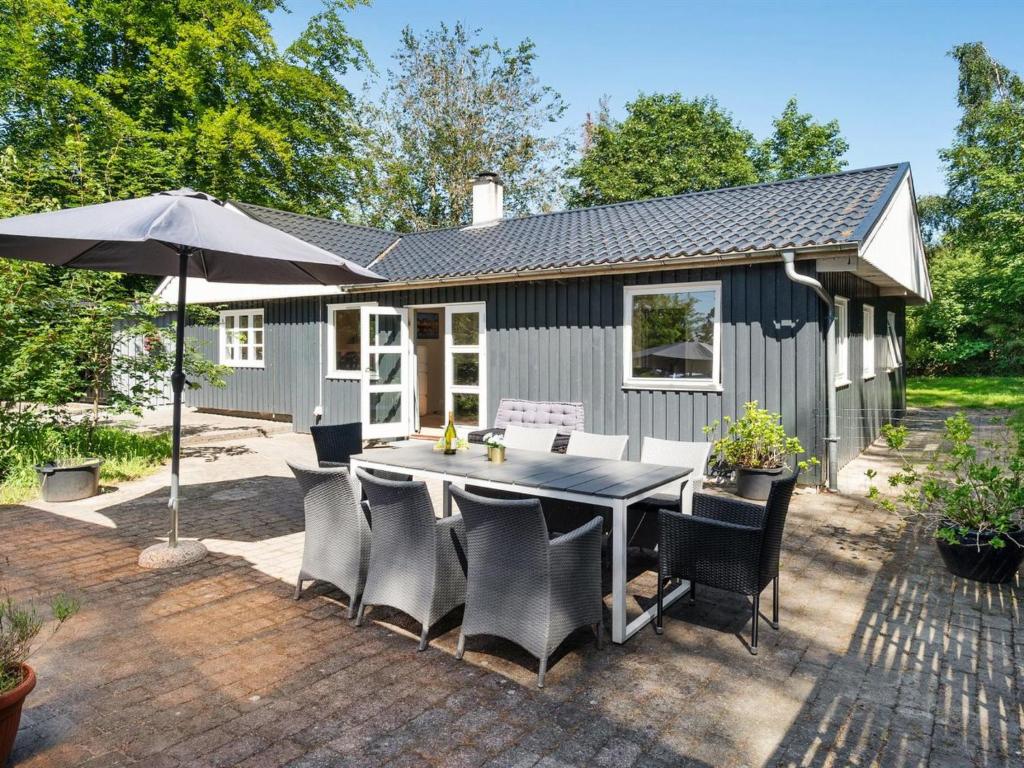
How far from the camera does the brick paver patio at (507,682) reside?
2.35 metres

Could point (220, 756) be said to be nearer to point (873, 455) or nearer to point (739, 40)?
point (873, 455)

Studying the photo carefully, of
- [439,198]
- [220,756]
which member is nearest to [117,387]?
[220,756]

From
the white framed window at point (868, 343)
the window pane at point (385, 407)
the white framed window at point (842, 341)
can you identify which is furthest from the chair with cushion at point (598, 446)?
the white framed window at point (868, 343)

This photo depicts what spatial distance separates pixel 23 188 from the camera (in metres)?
7.45

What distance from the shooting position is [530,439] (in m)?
5.42

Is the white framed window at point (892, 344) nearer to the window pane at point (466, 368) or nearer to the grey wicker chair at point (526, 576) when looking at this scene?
the window pane at point (466, 368)

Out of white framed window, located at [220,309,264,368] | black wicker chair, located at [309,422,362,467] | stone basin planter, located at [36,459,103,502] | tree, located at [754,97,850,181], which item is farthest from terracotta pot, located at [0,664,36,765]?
tree, located at [754,97,850,181]

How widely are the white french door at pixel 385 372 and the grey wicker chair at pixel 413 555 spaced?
263 inches

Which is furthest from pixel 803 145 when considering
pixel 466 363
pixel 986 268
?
pixel 466 363

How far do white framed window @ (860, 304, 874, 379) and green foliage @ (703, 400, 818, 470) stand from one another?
3867 mm

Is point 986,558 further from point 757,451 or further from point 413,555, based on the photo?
point 413,555

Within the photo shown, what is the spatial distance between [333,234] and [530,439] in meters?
9.03

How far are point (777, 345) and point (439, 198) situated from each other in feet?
62.2

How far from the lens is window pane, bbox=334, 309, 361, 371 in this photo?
11.1 m
